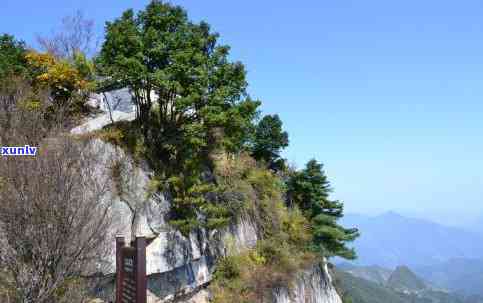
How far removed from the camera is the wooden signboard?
209 inches

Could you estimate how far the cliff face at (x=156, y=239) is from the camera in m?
10.6

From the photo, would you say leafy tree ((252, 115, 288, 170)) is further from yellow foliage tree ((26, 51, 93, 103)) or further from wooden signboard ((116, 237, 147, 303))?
wooden signboard ((116, 237, 147, 303))

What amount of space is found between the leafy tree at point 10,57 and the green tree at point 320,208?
1321 cm

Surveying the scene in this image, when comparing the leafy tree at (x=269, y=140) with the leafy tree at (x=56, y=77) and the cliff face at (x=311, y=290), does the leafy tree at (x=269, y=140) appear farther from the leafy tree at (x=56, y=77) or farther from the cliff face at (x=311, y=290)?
the leafy tree at (x=56, y=77)

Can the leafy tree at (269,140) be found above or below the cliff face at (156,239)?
above

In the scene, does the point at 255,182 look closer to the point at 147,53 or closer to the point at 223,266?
the point at 223,266

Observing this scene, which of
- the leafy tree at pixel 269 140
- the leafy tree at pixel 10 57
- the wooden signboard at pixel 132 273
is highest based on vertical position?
the leafy tree at pixel 10 57

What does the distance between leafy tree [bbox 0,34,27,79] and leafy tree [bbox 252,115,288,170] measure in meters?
10.9

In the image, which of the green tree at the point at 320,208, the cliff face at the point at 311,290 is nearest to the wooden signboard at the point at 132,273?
the cliff face at the point at 311,290

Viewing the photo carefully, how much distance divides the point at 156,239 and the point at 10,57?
8145 millimetres

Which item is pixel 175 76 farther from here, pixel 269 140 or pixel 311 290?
pixel 311 290

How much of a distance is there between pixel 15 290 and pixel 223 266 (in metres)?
7.06

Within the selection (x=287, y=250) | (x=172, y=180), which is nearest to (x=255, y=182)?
(x=287, y=250)

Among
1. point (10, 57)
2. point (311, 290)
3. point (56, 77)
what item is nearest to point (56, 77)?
point (56, 77)
